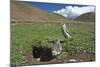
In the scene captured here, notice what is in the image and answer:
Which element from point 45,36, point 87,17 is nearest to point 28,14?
point 45,36

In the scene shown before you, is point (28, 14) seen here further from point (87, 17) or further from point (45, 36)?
point (87, 17)

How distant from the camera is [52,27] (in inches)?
87.2

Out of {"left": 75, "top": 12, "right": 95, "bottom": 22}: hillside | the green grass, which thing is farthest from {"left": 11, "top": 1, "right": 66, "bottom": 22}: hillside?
{"left": 75, "top": 12, "right": 95, "bottom": 22}: hillside

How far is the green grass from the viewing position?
2.05m

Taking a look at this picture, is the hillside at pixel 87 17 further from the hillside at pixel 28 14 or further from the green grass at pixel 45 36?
the hillside at pixel 28 14

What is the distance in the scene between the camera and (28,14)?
212 centimetres

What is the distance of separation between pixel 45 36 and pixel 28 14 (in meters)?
0.30

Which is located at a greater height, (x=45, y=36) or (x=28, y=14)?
(x=28, y=14)

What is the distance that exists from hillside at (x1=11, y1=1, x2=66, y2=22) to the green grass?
0.19 feet

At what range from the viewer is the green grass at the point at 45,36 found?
2.05m

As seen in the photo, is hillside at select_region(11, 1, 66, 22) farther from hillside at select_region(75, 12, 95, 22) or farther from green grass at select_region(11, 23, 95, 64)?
hillside at select_region(75, 12, 95, 22)
